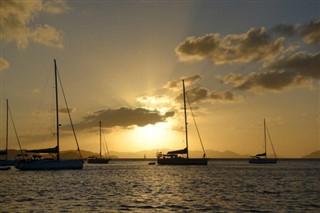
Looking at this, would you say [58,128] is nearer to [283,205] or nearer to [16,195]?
[16,195]

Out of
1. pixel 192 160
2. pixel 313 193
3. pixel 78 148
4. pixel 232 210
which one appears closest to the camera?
pixel 232 210

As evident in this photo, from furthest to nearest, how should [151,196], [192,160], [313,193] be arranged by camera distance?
[192,160] → [313,193] → [151,196]

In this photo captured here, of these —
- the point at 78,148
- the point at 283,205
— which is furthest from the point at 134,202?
the point at 78,148

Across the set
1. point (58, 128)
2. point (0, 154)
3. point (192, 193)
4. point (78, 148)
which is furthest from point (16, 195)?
point (0, 154)

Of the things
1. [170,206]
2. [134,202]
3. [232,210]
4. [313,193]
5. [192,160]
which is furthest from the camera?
[192,160]

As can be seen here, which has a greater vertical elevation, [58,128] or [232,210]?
[58,128]

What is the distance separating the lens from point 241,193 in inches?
1962

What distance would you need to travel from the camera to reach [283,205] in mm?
38875

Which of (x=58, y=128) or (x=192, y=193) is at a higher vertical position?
(x=58, y=128)

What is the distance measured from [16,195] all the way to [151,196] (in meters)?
14.7

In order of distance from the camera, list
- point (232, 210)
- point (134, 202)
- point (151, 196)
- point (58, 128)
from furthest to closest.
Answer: point (58, 128) → point (151, 196) → point (134, 202) → point (232, 210)

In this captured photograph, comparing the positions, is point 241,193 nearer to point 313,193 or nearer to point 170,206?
point 313,193

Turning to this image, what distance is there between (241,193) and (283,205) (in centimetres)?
1114

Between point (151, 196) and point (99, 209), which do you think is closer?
point (99, 209)
